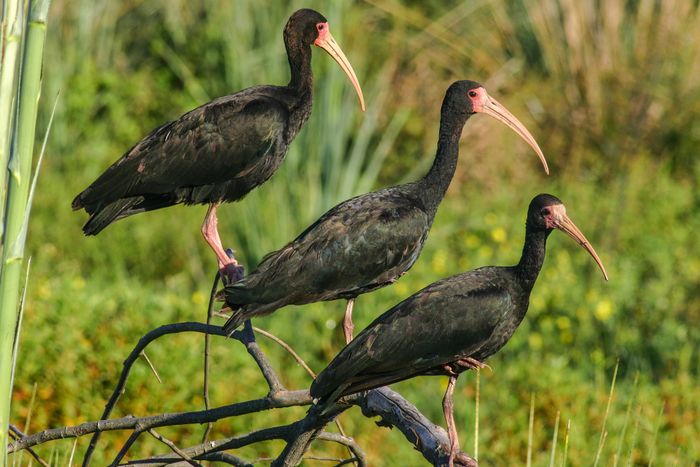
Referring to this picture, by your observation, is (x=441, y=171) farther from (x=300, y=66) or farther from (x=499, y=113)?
(x=300, y=66)

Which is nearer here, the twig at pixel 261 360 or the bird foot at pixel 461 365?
the twig at pixel 261 360

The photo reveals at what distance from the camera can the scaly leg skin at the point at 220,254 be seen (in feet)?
14.1

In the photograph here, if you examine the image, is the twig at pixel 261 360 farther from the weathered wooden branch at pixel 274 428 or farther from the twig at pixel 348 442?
the twig at pixel 348 442

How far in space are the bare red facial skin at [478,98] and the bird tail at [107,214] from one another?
4.01ft

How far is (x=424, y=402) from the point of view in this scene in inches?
264

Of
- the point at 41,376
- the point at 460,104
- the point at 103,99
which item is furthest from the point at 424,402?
the point at 103,99

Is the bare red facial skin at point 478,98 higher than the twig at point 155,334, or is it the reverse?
the bare red facial skin at point 478,98

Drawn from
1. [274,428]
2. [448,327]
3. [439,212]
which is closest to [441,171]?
[448,327]

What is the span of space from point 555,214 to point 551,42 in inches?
328

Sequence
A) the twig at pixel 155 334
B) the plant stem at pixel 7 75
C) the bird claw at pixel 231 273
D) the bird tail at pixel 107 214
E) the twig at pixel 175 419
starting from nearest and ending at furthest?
the plant stem at pixel 7 75 → the twig at pixel 175 419 → the twig at pixel 155 334 → the bird tail at pixel 107 214 → the bird claw at pixel 231 273

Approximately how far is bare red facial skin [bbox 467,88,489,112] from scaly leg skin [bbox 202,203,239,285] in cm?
103

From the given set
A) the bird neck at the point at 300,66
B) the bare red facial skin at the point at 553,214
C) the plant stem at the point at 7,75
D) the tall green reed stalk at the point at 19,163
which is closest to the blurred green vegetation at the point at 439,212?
the bare red facial skin at the point at 553,214

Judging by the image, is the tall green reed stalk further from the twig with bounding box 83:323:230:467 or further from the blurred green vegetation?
the blurred green vegetation

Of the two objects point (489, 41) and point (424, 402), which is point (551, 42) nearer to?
point (489, 41)
